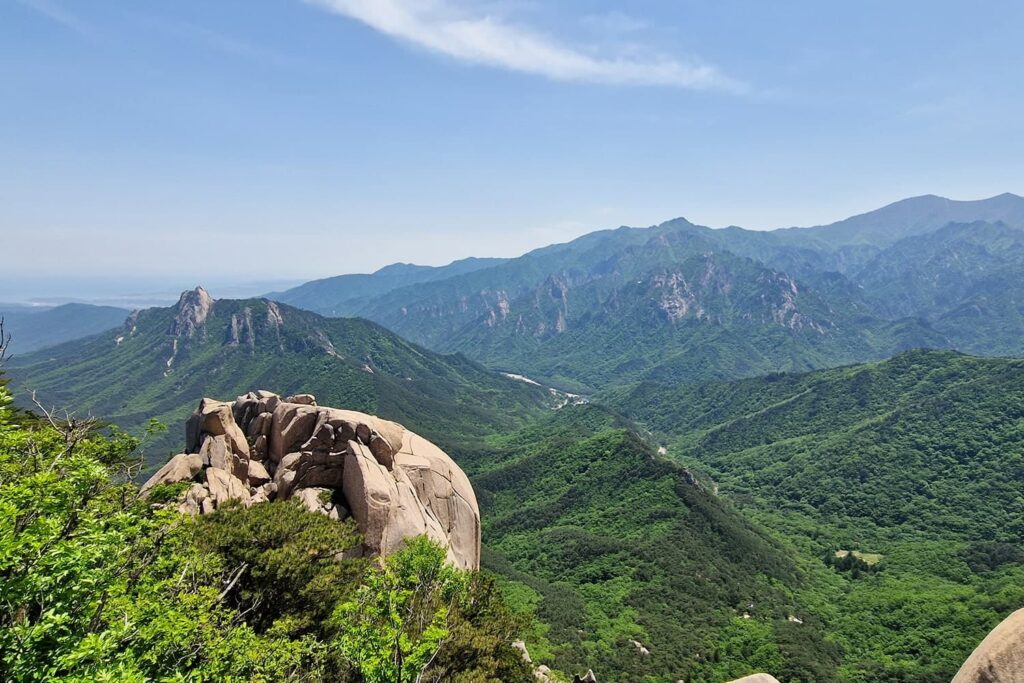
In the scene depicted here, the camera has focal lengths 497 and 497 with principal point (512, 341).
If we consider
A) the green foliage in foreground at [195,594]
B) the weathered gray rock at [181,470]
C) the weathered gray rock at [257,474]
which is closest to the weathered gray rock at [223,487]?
the weathered gray rock at [257,474]

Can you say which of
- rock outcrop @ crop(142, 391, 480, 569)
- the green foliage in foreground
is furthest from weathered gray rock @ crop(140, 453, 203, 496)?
the green foliage in foreground

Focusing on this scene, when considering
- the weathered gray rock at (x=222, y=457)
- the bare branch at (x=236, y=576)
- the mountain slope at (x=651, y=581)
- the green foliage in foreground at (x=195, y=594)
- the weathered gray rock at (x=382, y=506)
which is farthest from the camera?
the mountain slope at (x=651, y=581)

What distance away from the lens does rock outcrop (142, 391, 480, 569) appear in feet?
142

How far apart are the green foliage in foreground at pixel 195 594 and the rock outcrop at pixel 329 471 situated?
196 inches

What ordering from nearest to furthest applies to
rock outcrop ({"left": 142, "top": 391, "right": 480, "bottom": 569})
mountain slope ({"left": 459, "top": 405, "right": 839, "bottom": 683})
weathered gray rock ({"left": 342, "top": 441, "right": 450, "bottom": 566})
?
1. weathered gray rock ({"left": 342, "top": 441, "right": 450, "bottom": 566})
2. rock outcrop ({"left": 142, "top": 391, "right": 480, "bottom": 569})
3. mountain slope ({"left": 459, "top": 405, "right": 839, "bottom": 683})

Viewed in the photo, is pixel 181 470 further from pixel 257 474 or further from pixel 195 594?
pixel 195 594

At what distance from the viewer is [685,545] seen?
148 metres

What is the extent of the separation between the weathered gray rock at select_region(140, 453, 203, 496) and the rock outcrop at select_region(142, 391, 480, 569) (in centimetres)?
8

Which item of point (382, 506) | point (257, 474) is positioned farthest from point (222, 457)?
point (382, 506)

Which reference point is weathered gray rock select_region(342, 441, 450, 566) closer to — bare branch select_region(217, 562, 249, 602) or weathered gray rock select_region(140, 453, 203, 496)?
bare branch select_region(217, 562, 249, 602)

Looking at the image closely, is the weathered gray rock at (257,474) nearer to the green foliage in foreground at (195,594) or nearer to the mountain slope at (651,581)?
the green foliage in foreground at (195,594)

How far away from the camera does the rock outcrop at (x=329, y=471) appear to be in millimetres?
43219

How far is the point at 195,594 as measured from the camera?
77.5ft

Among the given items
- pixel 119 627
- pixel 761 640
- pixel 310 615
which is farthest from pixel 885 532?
pixel 119 627
